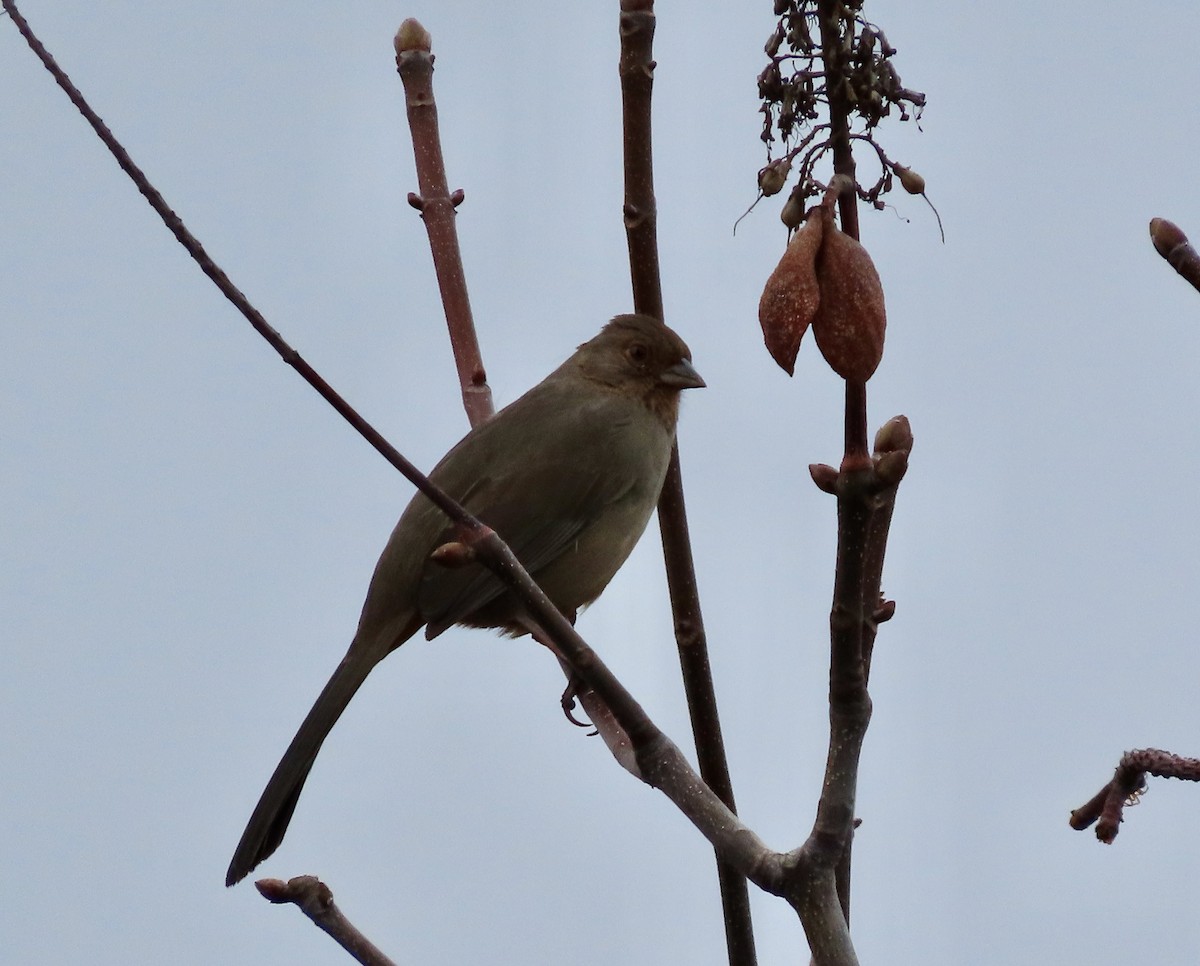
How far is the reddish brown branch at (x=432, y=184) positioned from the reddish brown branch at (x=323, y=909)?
2674 mm

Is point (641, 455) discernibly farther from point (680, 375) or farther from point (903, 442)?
point (903, 442)

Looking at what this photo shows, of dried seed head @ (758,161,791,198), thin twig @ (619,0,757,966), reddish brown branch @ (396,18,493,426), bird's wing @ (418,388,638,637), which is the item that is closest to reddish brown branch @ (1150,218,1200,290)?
dried seed head @ (758,161,791,198)

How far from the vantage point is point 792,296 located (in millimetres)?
2051

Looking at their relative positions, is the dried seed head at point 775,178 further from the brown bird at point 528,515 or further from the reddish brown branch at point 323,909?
the brown bird at point 528,515

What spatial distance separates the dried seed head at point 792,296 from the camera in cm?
204

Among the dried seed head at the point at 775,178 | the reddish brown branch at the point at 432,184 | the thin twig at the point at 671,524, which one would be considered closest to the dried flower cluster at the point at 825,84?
the dried seed head at the point at 775,178

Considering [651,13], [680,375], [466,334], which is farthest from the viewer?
[680,375]

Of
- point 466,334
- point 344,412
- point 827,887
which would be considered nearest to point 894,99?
point 344,412

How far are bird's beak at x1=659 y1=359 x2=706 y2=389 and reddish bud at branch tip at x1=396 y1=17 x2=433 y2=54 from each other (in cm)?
188

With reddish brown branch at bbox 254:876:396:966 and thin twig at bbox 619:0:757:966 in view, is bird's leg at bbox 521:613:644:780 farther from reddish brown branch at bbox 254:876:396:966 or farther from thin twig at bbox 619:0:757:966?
reddish brown branch at bbox 254:876:396:966

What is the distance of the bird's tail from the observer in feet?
15.4

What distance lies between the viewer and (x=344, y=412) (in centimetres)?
224

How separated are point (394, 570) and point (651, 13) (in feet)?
8.61

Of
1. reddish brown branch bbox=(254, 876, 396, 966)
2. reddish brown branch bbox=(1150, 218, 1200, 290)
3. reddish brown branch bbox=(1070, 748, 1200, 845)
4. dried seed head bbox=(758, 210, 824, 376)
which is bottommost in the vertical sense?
reddish brown branch bbox=(1070, 748, 1200, 845)
